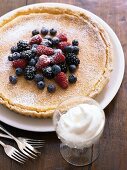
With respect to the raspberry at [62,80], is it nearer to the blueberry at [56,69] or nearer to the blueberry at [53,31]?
the blueberry at [56,69]

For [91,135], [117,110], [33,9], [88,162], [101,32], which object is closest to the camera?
[91,135]

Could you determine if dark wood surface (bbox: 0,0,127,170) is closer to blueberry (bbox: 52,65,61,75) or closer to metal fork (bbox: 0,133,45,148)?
metal fork (bbox: 0,133,45,148)

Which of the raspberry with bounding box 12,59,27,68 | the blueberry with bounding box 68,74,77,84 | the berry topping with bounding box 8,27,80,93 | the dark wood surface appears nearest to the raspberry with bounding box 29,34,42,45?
the berry topping with bounding box 8,27,80,93

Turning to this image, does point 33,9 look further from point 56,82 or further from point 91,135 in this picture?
point 91,135

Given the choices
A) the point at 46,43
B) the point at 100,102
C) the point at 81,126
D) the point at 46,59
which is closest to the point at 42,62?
the point at 46,59

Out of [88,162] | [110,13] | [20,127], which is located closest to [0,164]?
[20,127]

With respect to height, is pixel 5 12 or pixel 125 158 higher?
pixel 5 12
